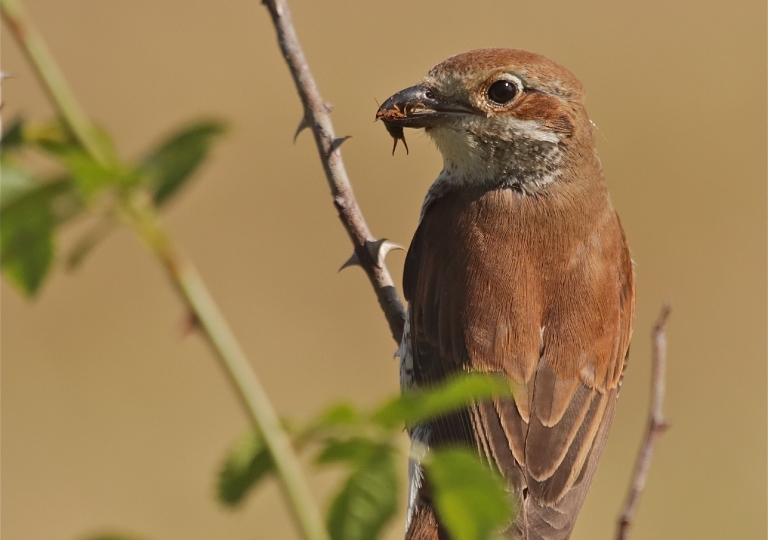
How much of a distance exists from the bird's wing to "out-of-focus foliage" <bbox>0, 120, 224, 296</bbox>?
2655 mm

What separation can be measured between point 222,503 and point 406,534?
233 centimetres

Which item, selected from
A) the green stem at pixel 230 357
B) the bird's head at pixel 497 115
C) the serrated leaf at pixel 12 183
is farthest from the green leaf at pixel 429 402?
the bird's head at pixel 497 115

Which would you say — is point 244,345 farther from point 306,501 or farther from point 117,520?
point 306,501

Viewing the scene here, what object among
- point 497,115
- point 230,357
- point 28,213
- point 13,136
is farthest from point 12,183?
point 497,115

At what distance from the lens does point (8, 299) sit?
1017 cm

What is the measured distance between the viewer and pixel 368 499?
1.04 m

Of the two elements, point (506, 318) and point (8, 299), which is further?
point (8, 299)

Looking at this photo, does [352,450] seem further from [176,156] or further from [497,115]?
[497,115]

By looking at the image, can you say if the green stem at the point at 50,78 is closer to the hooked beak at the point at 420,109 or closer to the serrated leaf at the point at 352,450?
the serrated leaf at the point at 352,450

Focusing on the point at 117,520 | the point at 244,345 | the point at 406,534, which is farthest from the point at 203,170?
the point at 244,345

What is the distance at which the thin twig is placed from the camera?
0.81 metres

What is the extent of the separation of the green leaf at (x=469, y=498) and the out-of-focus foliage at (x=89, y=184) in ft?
1.30

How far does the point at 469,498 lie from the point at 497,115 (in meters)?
3.10

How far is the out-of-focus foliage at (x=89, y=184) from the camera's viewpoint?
846 mm
